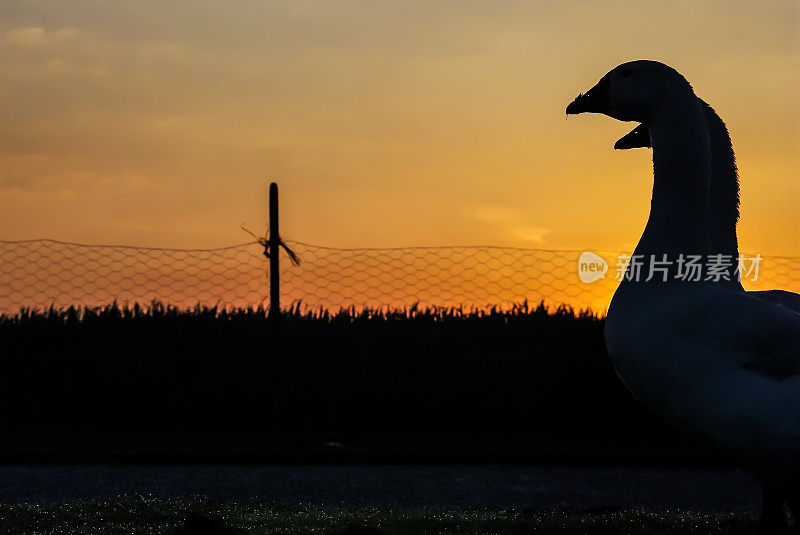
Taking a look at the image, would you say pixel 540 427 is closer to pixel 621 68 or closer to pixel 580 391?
pixel 580 391

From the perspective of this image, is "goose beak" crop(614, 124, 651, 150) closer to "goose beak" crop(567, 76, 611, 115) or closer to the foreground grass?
"goose beak" crop(567, 76, 611, 115)

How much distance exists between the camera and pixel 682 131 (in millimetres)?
5000

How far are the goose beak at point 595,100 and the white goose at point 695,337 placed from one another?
0.16 meters

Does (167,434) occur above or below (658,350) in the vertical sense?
below

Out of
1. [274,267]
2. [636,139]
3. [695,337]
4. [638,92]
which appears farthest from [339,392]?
[695,337]

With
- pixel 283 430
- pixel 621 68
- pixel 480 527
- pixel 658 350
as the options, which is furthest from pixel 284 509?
pixel 283 430

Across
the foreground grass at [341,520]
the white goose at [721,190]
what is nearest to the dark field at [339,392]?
the foreground grass at [341,520]

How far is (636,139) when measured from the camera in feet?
18.4

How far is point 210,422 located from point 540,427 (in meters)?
3.76

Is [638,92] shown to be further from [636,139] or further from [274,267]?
[274,267]

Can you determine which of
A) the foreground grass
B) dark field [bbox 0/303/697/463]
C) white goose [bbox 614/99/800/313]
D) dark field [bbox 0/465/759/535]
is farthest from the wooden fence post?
white goose [bbox 614/99/800/313]

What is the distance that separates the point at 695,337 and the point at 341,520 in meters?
2.60

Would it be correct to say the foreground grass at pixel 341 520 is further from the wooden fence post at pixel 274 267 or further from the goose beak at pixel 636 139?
the wooden fence post at pixel 274 267

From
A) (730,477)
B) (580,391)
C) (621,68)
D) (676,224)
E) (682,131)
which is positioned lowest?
(730,477)
